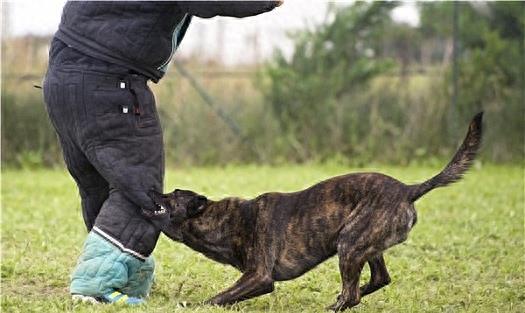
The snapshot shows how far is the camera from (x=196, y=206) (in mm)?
5645

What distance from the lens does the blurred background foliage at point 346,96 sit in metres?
14.7

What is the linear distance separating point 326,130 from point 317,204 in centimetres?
968

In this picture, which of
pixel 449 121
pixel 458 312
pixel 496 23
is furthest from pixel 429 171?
pixel 458 312

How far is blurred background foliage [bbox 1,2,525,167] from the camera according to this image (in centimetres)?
1472

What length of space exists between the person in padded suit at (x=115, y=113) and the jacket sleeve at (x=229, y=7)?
0.06 meters

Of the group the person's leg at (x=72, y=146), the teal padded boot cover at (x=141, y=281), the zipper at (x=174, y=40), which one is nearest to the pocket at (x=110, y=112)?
the person's leg at (x=72, y=146)

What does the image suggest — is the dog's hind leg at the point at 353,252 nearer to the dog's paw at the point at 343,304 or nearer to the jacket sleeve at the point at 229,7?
Answer: the dog's paw at the point at 343,304

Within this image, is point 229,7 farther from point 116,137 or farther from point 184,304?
point 184,304

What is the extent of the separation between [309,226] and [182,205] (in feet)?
2.39

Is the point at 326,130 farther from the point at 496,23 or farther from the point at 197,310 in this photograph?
the point at 197,310

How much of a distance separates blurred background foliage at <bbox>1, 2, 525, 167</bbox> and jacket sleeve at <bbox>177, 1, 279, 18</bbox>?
31.7 feet

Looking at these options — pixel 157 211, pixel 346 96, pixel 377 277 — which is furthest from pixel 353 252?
pixel 346 96

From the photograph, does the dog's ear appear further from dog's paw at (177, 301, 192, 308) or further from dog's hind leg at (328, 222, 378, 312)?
dog's hind leg at (328, 222, 378, 312)

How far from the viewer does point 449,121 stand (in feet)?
48.6
